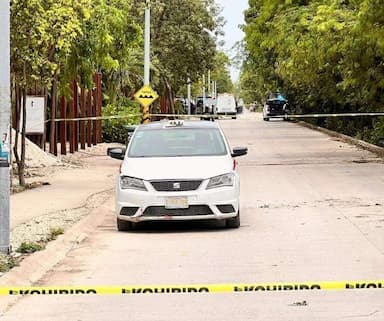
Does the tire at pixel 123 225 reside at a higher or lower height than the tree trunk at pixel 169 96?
lower

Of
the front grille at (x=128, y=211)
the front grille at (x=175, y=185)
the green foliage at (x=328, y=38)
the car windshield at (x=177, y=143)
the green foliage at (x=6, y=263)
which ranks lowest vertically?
the green foliage at (x=6, y=263)

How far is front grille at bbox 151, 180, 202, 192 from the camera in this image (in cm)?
1308

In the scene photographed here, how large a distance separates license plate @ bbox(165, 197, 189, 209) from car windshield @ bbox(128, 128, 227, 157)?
1.16m

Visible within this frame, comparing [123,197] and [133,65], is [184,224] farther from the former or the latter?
[133,65]

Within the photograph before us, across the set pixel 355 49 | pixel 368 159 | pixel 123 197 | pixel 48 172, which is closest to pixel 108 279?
pixel 123 197

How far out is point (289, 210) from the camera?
16.0 metres

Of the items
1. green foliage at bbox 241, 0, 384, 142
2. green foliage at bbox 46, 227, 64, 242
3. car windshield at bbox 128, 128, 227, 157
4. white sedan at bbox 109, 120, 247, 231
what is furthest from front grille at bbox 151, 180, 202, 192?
green foliage at bbox 241, 0, 384, 142

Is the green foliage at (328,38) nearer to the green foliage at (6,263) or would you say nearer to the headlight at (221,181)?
the headlight at (221,181)

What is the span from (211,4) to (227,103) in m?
30.1

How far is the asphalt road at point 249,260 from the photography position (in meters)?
8.13

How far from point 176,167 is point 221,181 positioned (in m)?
0.70

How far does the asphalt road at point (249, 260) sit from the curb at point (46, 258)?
125mm

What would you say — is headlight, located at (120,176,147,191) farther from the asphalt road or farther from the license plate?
the asphalt road

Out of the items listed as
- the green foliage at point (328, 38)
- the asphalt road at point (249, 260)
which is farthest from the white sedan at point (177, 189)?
the green foliage at point (328, 38)
